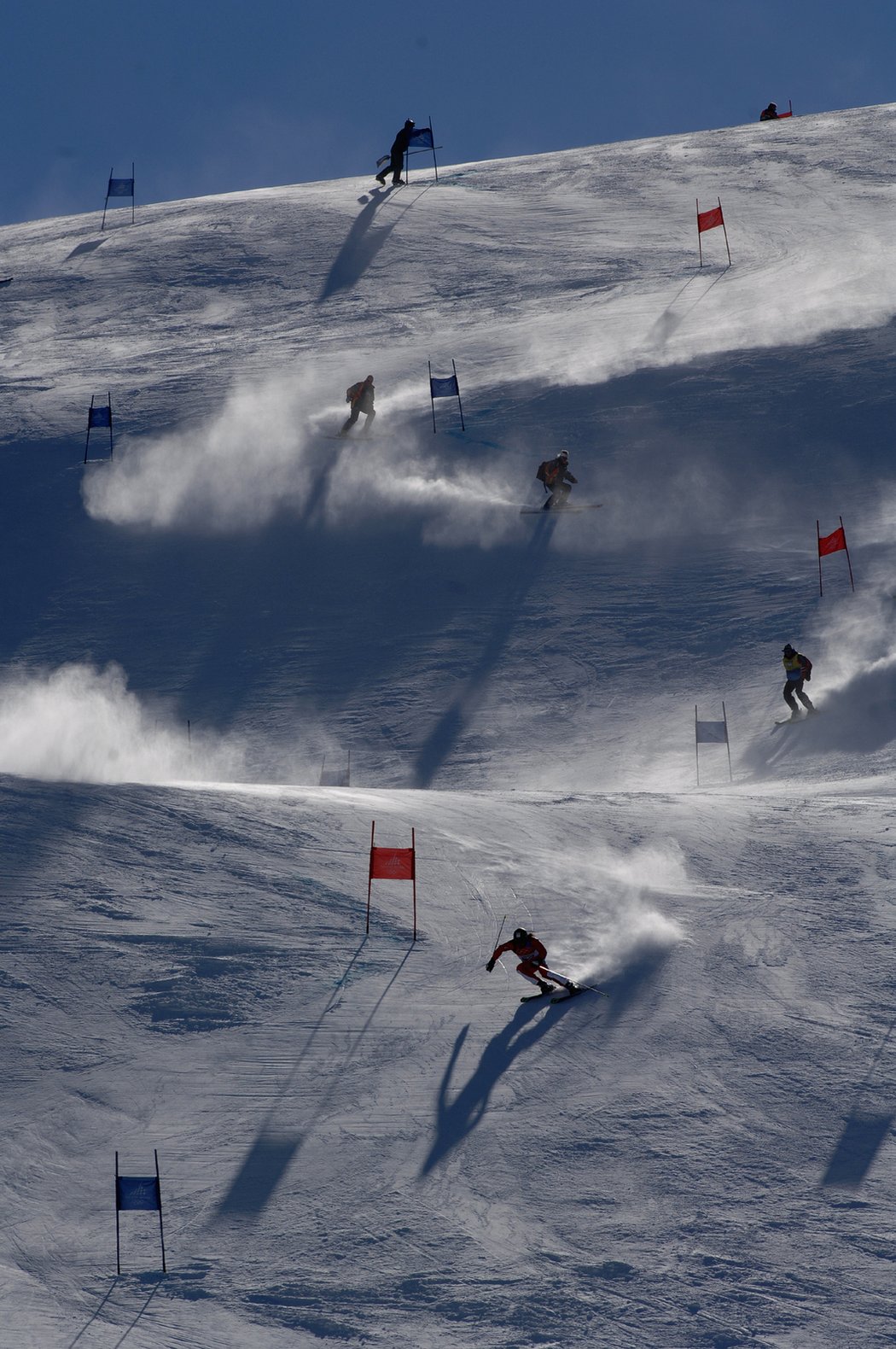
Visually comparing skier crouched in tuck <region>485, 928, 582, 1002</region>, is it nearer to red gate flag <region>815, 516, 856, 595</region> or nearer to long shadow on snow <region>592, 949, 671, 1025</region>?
long shadow on snow <region>592, 949, 671, 1025</region>

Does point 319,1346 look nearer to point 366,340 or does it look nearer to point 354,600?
point 354,600

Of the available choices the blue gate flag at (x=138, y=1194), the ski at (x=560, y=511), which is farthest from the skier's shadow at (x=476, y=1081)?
the ski at (x=560, y=511)

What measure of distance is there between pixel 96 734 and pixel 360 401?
848 centimetres

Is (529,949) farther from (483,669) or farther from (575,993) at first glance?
(483,669)

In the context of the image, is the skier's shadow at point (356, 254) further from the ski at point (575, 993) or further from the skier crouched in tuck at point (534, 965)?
the ski at point (575, 993)

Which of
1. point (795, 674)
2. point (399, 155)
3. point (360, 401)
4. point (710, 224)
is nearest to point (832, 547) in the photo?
point (795, 674)

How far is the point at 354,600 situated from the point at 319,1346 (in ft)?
46.2

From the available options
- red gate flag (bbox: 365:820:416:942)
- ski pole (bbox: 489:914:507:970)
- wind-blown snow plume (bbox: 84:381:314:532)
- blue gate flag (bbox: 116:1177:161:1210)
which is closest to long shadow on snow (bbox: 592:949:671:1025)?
ski pole (bbox: 489:914:507:970)

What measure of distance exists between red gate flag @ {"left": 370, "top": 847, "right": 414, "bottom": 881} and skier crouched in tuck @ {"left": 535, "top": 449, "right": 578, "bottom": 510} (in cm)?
1091

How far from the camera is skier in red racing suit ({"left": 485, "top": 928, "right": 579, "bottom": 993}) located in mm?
11859

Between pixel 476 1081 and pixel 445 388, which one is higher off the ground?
pixel 445 388

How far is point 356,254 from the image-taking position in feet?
102

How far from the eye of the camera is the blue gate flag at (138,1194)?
8719 mm

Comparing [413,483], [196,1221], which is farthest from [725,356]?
[196,1221]
